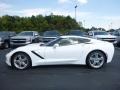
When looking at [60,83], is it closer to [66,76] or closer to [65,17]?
[66,76]

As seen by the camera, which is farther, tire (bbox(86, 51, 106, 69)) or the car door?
tire (bbox(86, 51, 106, 69))

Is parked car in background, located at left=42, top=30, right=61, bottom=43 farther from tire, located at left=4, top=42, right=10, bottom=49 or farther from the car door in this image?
the car door

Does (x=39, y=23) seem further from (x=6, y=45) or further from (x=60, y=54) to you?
(x=60, y=54)

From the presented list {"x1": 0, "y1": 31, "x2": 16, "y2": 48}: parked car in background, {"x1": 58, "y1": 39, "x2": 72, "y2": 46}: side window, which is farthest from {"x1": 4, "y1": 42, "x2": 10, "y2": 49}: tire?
{"x1": 58, "y1": 39, "x2": 72, "y2": 46}: side window

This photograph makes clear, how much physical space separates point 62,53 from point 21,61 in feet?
5.17

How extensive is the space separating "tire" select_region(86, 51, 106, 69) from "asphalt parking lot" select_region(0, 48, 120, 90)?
9.6 inches

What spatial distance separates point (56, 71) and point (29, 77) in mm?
1531

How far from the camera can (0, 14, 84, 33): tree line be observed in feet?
238

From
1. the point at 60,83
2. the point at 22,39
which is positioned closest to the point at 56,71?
the point at 60,83

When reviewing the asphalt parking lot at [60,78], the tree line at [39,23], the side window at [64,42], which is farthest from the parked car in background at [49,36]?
the tree line at [39,23]

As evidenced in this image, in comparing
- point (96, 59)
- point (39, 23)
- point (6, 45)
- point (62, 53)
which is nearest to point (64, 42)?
point (62, 53)

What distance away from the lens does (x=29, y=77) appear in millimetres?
9602

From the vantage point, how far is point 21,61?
11352 mm

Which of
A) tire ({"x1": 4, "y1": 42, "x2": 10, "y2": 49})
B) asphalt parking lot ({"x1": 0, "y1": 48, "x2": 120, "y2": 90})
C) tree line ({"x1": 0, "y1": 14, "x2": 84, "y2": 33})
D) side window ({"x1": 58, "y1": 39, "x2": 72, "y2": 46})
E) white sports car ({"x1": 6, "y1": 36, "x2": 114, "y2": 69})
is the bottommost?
asphalt parking lot ({"x1": 0, "y1": 48, "x2": 120, "y2": 90})
